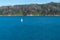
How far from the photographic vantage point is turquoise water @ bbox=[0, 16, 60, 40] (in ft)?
8.04

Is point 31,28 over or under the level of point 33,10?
under

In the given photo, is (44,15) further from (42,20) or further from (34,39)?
(34,39)

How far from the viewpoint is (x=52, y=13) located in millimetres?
2480

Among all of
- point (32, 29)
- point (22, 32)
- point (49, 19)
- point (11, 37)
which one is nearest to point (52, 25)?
point (49, 19)

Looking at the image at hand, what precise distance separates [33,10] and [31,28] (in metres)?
0.30

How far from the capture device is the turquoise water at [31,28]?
245cm

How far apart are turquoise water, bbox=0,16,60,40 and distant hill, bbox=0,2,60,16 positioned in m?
0.07

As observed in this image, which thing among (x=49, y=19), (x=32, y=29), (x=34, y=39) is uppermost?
(x=49, y=19)

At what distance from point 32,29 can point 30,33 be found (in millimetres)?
73

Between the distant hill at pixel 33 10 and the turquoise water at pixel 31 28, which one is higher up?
the distant hill at pixel 33 10

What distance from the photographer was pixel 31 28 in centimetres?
248

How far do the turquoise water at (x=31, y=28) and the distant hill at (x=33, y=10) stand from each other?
7 centimetres

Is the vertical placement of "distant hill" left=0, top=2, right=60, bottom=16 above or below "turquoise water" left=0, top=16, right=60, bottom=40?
above

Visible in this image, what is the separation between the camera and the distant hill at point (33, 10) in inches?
97.6
